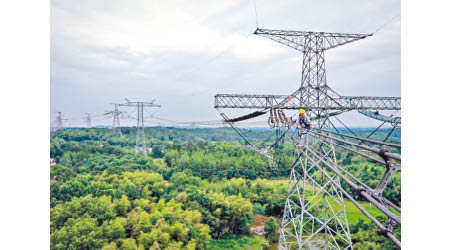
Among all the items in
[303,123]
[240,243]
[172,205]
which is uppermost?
[303,123]

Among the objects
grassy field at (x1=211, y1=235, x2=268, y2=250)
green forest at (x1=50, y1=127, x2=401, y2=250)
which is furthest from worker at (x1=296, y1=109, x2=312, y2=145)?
grassy field at (x1=211, y1=235, x2=268, y2=250)

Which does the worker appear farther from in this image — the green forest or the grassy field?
the grassy field

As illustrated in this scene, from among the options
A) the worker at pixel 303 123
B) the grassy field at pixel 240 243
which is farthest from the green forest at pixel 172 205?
the worker at pixel 303 123

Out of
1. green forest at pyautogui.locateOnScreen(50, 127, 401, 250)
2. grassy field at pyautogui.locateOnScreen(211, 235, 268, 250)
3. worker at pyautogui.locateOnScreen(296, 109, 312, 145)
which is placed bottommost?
grassy field at pyautogui.locateOnScreen(211, 235, 268, 250)

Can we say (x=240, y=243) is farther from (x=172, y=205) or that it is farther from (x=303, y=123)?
(x=303, y=123)

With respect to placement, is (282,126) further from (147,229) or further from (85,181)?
(85,181)

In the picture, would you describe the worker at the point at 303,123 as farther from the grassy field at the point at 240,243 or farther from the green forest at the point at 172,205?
the grassy field at the point at 240,243

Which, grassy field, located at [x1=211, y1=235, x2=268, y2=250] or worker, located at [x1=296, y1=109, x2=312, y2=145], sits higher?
worker, located at [x1=296, y1=109, x2=312, y2=145]

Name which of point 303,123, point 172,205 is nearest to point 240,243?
point 172,205

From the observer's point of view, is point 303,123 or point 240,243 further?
point 240,243
